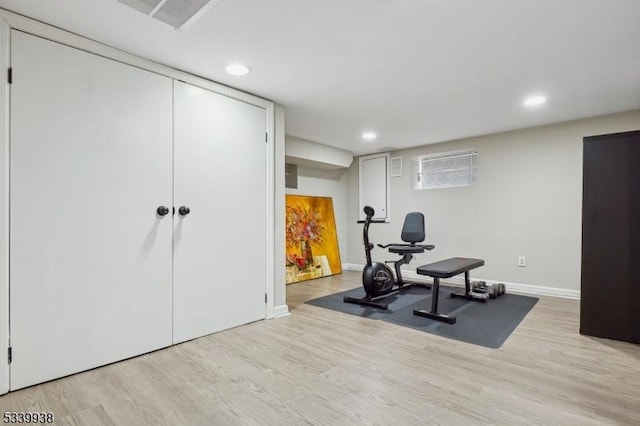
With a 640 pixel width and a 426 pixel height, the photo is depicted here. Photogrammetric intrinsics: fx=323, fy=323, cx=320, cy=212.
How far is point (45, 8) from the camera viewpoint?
1.77m

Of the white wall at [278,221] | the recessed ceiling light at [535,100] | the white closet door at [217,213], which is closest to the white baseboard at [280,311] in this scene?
the white wall at [278,221]

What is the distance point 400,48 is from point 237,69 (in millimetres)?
1231

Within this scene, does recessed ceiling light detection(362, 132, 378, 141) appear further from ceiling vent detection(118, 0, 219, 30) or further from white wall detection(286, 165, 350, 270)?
ceiling vent detection(118, 0, 219, 30)

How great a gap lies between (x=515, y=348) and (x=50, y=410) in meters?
2.90

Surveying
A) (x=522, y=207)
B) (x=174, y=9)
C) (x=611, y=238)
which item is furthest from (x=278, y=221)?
(x=522, y=207)

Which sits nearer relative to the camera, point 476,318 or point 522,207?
point 476,318

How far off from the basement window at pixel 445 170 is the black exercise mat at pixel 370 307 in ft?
5.70

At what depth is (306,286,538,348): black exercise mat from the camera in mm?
2705

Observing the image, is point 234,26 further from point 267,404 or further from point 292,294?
point 292,294

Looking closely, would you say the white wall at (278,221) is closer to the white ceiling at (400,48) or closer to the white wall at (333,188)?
the white ceiling at (400,48)

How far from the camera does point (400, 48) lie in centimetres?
222

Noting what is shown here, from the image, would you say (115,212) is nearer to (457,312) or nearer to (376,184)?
(457,312)

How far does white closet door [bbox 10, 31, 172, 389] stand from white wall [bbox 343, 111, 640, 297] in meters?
4.02

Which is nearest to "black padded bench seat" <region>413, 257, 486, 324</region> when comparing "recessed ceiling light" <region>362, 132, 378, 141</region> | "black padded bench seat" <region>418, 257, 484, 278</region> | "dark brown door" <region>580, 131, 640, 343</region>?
"black padded bench seat" <region>418, 257, 484, 278</region>
